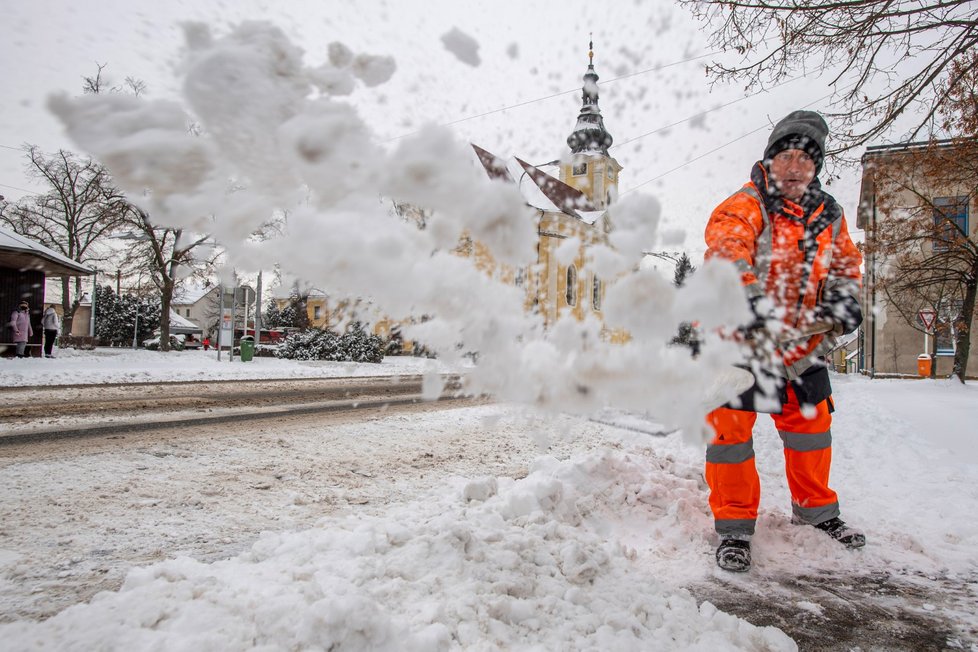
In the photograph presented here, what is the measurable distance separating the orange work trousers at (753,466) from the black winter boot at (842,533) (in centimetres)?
3

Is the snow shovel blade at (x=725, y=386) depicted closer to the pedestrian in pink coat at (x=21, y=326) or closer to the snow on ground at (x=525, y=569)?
the snow on ground at (x=525, y=569)

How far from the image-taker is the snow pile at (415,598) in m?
1.58

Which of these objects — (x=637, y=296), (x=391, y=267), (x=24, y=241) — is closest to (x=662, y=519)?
(x=637, y=296)

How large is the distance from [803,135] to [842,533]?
6.58 feet

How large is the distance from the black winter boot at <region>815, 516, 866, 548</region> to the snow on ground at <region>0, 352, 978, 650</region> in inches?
2.1

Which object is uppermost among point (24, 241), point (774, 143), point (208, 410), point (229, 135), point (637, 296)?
point (24, 241)

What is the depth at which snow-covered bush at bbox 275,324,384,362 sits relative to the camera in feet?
62.1

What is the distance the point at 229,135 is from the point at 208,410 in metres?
6.14

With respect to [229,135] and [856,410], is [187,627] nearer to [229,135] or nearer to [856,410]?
[229,135]

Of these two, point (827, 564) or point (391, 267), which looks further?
point (827, 564)

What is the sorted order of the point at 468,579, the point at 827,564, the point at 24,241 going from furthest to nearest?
the point at 24,241, the point at 827,564, the point at 468,579

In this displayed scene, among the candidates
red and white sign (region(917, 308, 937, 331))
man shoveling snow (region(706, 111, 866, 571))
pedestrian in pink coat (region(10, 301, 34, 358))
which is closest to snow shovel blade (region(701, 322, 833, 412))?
man shoveling snow (region(706, 111, 866, 571))

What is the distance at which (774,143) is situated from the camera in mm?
3014

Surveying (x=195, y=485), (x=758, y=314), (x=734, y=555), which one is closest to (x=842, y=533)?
(x=734, y=555)
